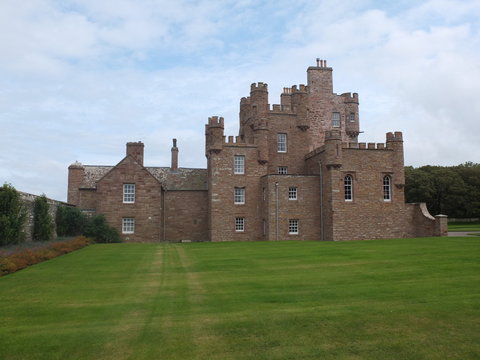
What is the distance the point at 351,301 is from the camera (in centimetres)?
1133

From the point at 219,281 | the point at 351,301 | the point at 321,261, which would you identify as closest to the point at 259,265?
Answer: the point at 321,261

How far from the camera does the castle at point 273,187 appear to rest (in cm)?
4075

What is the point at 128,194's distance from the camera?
43.3 meters

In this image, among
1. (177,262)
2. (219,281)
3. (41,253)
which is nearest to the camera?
(219,281)

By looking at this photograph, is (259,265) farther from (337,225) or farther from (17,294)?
(337,225)

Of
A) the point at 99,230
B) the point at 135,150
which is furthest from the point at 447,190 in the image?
the point at 99,230

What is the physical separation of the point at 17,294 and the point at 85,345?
20.0 ft

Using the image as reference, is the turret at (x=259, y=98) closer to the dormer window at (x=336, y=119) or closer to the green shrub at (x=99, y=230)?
the dormer window at (x=336, y=119)

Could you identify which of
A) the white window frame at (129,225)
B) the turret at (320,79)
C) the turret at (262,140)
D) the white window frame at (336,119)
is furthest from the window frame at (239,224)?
the turret at (320,79)

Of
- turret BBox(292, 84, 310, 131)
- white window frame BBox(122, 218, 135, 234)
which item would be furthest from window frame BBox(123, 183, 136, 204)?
turret BBox(292, 84, 310, 131)

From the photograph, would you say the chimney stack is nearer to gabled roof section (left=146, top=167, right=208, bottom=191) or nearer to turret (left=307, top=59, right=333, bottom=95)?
gabled roof section (left=146, top=167, right=208, bottom=191)

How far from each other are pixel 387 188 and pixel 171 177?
22398 millimetres

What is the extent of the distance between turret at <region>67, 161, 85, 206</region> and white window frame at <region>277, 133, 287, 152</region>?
20.8 meters

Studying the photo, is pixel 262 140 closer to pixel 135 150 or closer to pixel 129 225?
pixel 135 150
